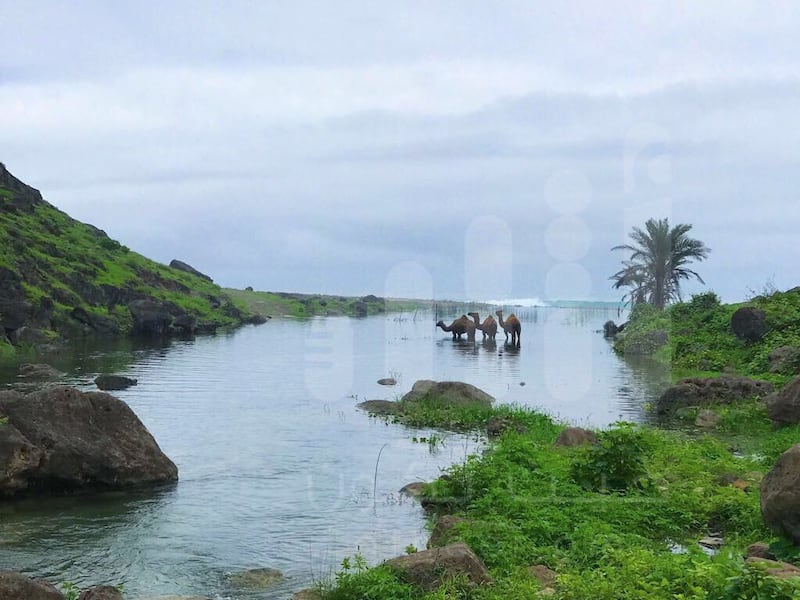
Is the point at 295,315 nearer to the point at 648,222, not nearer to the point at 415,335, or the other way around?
the point at 415,335

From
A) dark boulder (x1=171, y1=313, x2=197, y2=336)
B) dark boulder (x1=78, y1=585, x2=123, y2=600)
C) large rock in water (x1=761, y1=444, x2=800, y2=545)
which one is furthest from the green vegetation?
dark boulder (x1=171, y1=313, x2=197, y2=336)

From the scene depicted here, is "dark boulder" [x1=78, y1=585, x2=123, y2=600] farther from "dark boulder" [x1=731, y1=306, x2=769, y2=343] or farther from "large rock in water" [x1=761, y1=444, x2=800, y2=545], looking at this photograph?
"dark boulder" [x1=731, y1=306, x2=769, y2=343]

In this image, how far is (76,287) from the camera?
264 ft

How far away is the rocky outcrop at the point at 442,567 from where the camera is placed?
1058 centimetres

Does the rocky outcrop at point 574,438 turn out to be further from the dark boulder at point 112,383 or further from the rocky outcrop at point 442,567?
the dark boulder at point 112,383

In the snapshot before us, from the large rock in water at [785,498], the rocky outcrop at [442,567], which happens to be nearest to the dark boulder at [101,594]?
the rocky outcrop at [442,567]

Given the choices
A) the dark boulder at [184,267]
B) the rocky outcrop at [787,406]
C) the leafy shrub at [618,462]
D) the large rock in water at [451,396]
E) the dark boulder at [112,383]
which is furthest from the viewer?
the dark boulder at [184,267]

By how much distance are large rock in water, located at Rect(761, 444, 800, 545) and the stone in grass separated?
23.6ft

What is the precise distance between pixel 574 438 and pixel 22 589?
46.5 feet

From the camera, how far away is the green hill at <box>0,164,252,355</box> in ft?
203

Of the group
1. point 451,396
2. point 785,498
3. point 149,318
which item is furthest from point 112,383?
point 149,318

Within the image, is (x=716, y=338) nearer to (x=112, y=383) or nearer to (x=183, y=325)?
(x=112, y=383)

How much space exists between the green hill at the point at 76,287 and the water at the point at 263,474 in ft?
52.9

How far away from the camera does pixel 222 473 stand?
1986 centimetres
